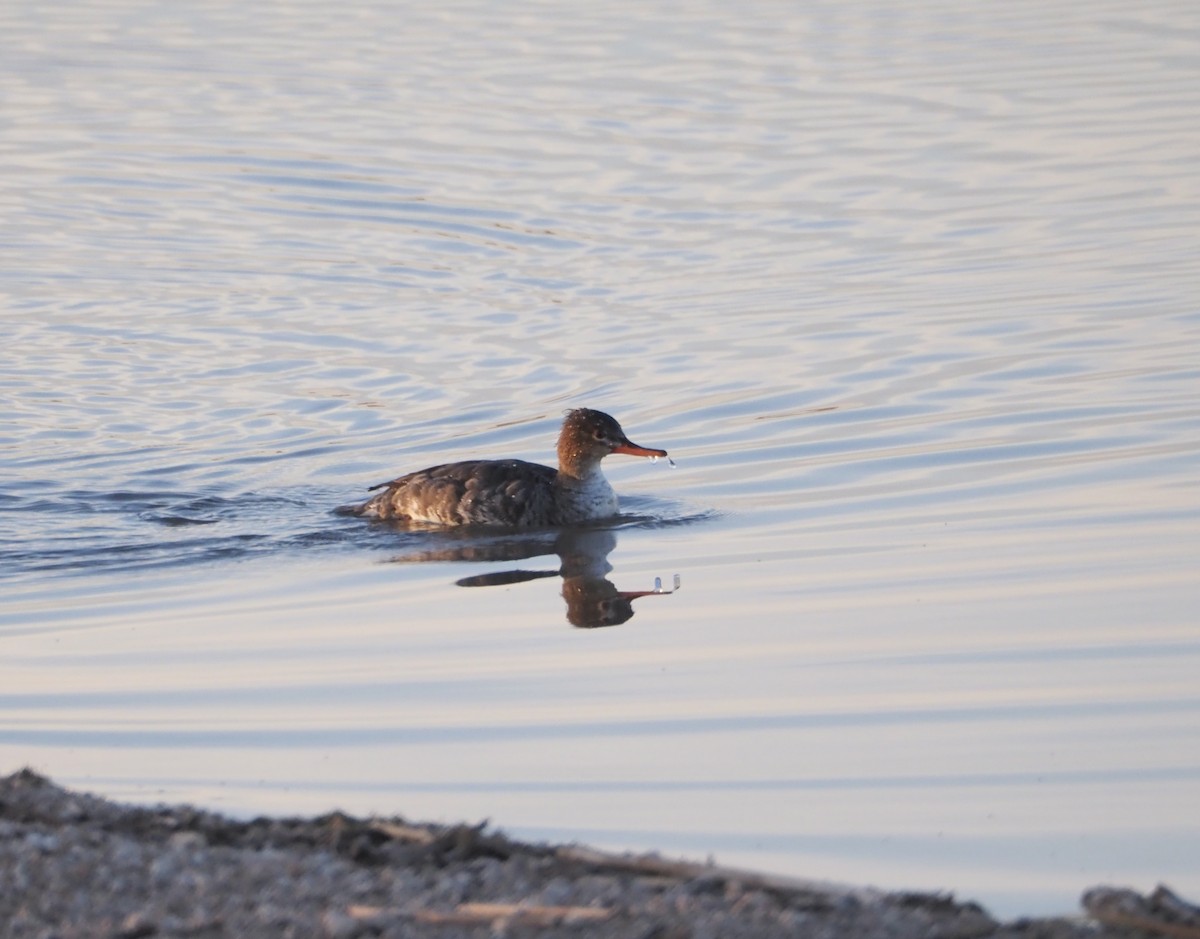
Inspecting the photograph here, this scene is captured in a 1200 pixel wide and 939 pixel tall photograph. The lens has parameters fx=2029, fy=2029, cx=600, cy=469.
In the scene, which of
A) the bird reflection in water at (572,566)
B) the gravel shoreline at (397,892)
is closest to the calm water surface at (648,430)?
the bird reflection in water at (572,566)

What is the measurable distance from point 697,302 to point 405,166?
7.97 m

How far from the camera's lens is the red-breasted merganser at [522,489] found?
13.0 m

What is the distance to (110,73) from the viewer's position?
31.3 m

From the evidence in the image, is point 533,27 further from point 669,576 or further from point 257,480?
point 669,576

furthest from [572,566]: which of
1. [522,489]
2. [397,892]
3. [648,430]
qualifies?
[397,892]

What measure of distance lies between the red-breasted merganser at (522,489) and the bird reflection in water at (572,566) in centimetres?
17

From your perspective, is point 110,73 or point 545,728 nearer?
point 545,728

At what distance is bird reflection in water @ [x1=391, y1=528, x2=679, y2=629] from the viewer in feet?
34.9

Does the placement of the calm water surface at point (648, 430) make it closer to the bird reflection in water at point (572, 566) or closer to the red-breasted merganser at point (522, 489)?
the bird reflection in water at point (572, 566)

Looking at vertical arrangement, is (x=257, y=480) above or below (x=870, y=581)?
above

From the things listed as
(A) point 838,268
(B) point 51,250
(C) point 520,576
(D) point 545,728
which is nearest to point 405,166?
(B) point 51,250

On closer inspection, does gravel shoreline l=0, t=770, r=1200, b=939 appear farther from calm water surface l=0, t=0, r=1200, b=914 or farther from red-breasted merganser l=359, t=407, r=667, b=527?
red-breasted merganser l=359, t=407, r=667, b=527

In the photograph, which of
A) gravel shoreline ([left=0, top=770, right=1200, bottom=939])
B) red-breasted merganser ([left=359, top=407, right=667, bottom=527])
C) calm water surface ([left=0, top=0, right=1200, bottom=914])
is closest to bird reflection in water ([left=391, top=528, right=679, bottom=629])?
calm water surface ([left=0, top=0, right=1200, bottom=914])

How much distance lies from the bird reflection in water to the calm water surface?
66 millimetres
